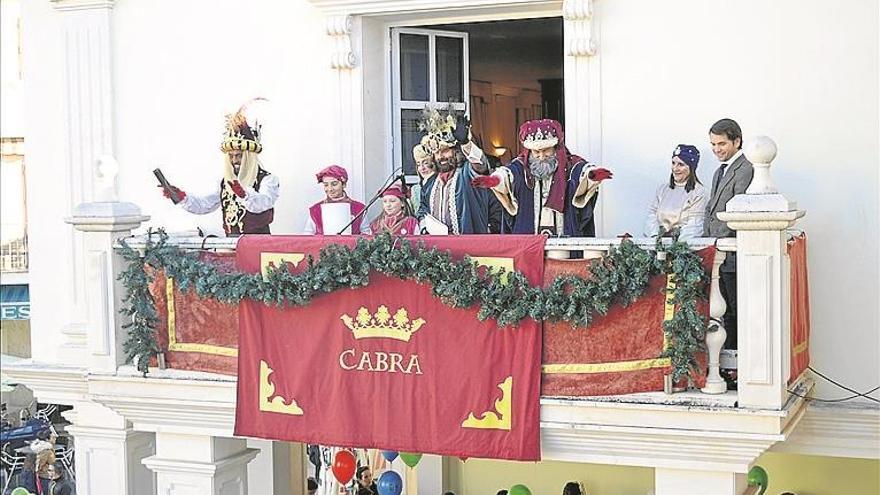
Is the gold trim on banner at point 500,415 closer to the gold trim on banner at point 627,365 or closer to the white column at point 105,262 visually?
the gold trim on banner at point 627,365

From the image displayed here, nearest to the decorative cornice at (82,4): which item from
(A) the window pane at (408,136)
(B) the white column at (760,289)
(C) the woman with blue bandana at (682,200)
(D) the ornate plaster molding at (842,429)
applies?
(A) the window pane at (408,136)

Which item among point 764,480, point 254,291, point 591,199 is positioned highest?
point 591,199

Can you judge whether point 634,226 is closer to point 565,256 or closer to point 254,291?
A: point 565,256

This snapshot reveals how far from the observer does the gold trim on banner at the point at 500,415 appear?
24.0 ft

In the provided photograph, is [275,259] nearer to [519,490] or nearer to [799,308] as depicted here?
[799,308]

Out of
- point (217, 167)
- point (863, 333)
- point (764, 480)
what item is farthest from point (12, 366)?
point (863, 333)

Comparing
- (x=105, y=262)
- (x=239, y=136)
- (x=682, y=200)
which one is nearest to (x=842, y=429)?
(x=682, y=200)

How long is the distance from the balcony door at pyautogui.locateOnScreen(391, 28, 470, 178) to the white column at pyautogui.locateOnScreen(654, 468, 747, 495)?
3.51 m

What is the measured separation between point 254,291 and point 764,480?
4.21 m

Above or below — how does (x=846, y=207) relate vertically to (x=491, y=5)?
below

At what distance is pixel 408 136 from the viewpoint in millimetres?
9852

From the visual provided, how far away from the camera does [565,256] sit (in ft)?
23.9

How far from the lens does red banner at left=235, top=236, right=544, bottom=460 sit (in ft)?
23.9

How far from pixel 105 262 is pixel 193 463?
1470 millimetres
